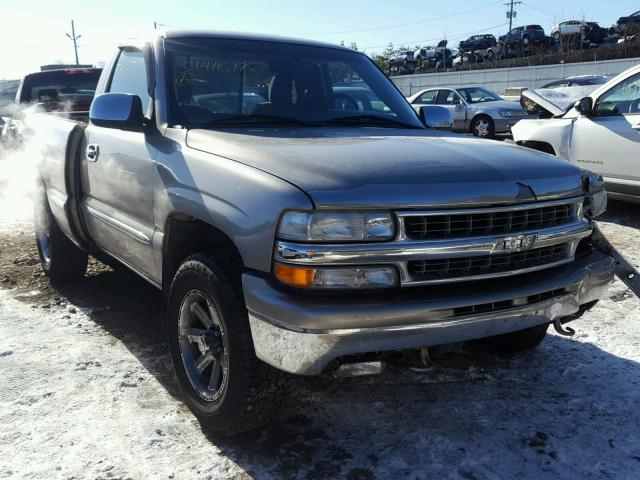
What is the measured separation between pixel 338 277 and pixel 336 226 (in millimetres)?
190

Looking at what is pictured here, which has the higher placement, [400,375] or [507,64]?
[507,64]

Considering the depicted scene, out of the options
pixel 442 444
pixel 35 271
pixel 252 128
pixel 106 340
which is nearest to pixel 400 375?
pixel 442 444

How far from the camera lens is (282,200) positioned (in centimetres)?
234

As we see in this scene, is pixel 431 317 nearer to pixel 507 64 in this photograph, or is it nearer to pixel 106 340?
pixel 106 340

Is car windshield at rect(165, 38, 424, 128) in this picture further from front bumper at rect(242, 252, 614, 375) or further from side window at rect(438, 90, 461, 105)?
side window at rect(438, 90, 461, 105)

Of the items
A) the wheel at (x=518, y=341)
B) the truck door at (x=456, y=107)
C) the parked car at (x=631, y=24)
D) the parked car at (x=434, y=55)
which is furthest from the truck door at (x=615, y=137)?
the parked car at (x=434, y=55)

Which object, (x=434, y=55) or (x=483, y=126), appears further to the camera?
(x=434, y=55)

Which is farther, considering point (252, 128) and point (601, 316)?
point (601, 316)

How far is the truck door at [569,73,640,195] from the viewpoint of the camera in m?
6.76

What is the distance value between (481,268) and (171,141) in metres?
1.65

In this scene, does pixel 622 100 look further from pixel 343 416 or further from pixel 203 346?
pixel 203 346

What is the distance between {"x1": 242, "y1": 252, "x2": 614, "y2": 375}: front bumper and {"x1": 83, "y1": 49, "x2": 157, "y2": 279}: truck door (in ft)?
3.81

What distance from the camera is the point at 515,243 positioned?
2.60 metres

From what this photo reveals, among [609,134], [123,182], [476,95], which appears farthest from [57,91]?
[476,95]
